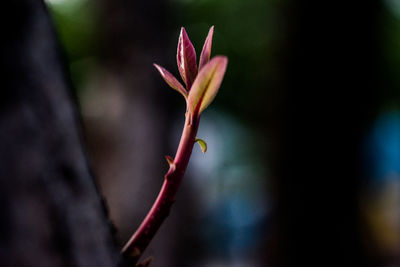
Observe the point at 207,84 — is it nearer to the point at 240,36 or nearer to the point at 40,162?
the point at 40,162

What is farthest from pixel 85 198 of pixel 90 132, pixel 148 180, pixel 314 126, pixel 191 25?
pixel 191 25

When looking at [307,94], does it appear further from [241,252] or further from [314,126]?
[241,252]

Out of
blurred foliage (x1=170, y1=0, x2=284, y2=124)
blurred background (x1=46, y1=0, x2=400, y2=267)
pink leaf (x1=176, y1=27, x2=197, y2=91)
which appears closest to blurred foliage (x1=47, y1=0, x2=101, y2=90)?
blurred foliage (x1=170, y1=0, x2=284, y2=124)

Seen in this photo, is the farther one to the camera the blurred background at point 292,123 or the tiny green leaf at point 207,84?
the blurred background at point 292,123

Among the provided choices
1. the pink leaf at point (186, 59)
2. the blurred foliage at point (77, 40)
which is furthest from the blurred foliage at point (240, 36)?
the pink leaf at point (186, 59)

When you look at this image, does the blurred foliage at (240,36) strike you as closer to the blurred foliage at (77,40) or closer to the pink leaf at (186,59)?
the blurred foliage at (77,40)

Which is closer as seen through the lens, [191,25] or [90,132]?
[90,132]

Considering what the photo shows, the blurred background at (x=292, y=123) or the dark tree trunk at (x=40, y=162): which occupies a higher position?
the dark tree trunk at (x=40, y=162)
